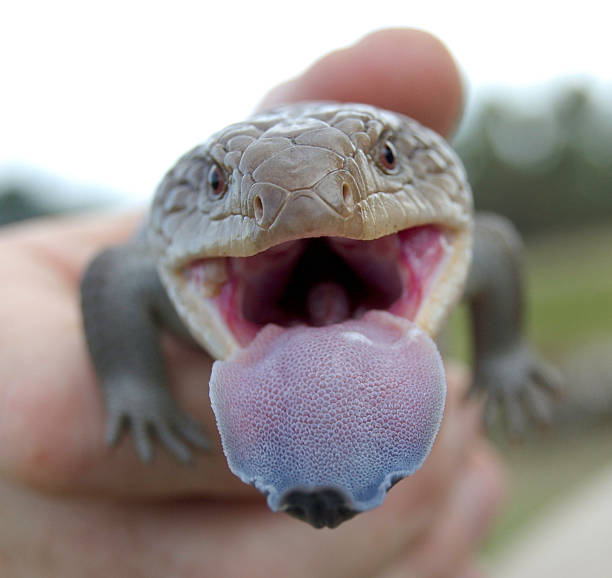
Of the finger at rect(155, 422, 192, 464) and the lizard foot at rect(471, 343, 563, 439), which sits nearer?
the finger at rect(155, 422, 192, 464)

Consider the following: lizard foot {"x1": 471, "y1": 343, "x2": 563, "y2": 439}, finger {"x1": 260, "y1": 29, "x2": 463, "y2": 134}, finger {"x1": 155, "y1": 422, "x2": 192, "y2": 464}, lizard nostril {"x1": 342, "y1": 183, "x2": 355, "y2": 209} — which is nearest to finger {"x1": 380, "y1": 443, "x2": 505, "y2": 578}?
lizard foot {"x1": 471, "y1": 343, "x2": 563, "y2": 439}

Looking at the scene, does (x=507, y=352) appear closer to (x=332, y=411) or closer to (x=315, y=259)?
(x=315, y=259)

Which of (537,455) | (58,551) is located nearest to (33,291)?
(58,551)

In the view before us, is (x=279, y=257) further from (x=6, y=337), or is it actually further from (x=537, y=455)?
(x=537, y=455)

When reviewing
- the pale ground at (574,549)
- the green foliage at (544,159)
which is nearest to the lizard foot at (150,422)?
the pale ground at (574,549)

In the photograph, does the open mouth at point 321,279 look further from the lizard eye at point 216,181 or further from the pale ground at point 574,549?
the pale ground at point 574,549

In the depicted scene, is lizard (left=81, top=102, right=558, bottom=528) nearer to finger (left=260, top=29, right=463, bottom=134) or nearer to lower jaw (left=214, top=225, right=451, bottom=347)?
lower jaw (left=214, top=225, right=451, bottom=347)

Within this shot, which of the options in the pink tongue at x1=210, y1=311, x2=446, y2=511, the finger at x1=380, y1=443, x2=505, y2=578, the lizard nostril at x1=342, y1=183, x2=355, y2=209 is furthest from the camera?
the finger at x1=380, y1=443, x2=505, y2=578
